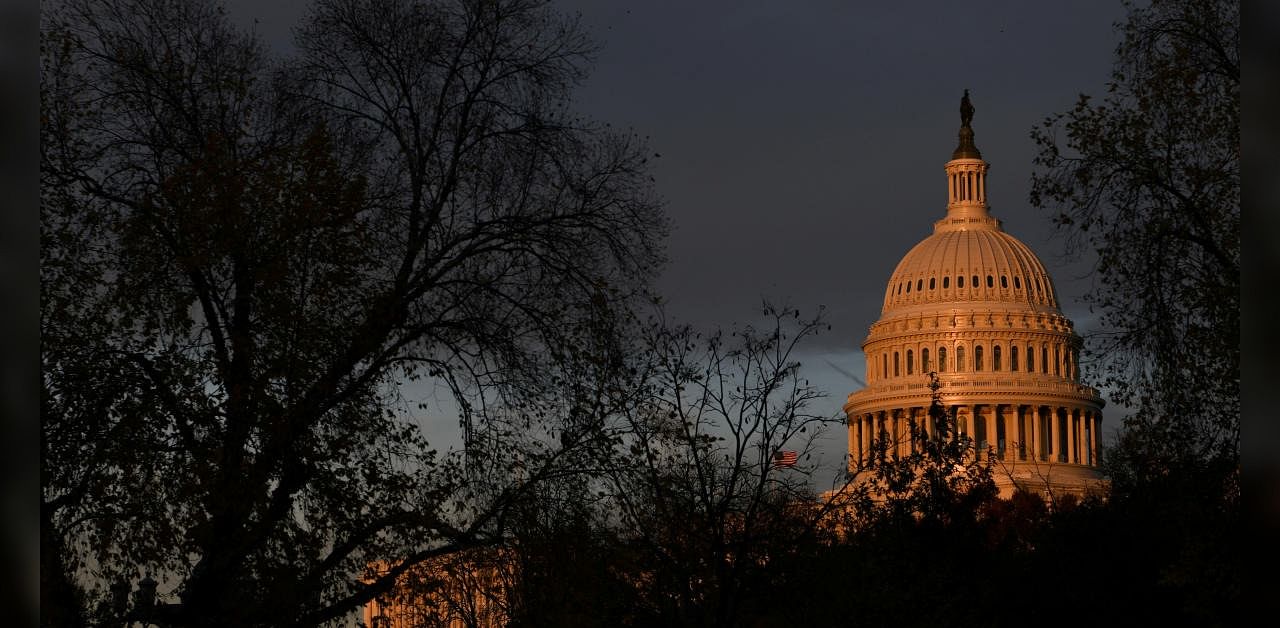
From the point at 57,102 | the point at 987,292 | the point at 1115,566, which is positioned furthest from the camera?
the point at 987,292

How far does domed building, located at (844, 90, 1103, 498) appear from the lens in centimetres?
18762

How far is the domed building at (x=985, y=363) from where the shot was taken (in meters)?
188

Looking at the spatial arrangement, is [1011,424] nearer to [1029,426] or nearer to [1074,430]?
[1029,426]

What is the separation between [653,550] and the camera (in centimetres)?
2992

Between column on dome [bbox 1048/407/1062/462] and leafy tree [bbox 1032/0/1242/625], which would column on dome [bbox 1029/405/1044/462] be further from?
leafy tree [bbox 1032/0/1242/625]

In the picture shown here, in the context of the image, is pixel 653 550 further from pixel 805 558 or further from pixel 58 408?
pixel 58 408

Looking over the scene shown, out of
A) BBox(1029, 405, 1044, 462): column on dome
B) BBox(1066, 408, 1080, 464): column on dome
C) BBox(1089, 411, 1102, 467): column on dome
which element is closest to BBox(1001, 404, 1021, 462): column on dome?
BBox(1029, 405, 1044, 462): column on dome

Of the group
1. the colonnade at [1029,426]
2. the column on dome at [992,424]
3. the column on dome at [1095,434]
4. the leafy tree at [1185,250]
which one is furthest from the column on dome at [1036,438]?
the leafy tree at [1185,250]

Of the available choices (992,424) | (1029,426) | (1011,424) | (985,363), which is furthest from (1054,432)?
(985,363)
